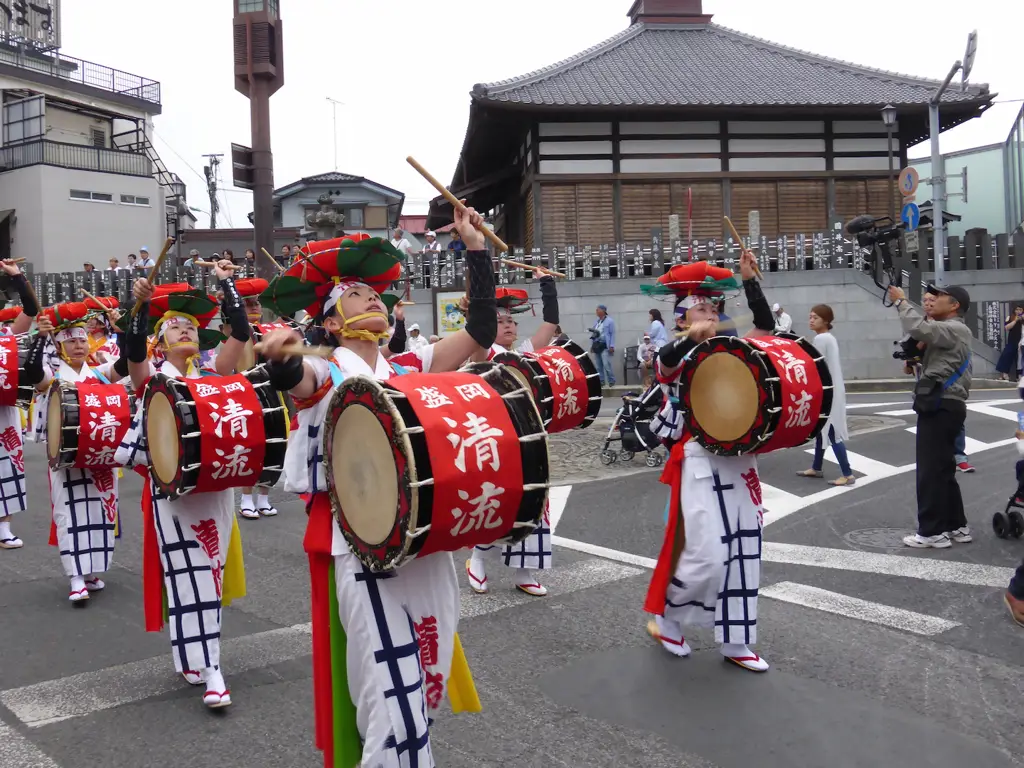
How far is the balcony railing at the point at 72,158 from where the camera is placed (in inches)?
1185

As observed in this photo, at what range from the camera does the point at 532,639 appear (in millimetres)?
5195

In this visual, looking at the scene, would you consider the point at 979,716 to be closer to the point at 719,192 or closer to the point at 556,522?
the point at 556,522

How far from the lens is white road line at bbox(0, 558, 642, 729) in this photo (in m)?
4.33

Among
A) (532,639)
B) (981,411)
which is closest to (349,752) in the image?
(532,639)

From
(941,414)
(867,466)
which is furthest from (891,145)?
(941,414)

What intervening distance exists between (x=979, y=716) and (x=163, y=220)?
34.3 metres

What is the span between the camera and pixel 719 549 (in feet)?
15.3

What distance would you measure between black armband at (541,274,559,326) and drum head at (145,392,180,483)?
2376 millimetres

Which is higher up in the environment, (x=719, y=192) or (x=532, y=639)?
(x=719, y=192)

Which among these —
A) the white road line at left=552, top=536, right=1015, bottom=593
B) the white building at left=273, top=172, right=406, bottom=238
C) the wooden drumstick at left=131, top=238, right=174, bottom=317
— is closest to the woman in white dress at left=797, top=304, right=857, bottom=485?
the white road line at left=552, top=536, right=1015, bottom=593

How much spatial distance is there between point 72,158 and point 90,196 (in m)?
1.32

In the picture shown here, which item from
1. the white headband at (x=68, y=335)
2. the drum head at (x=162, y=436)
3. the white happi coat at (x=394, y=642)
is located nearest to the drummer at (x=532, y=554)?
the drum head at (x=162, y=436)

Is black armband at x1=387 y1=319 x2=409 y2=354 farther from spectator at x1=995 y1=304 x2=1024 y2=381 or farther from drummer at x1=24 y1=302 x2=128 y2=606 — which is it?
spectator at x1=995 y1=304 x2=1024 y2=381

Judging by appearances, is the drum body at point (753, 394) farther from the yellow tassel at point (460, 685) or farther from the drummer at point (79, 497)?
the drummer at point (79, 497)
